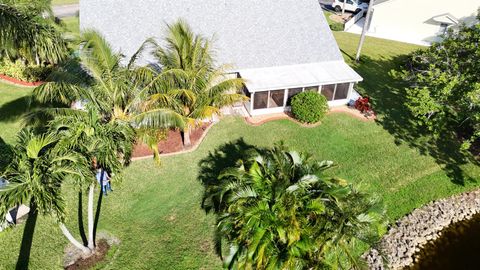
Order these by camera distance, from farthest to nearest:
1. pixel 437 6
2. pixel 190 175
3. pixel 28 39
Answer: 1. pixel 437 6
2. pixel 190 175
3. pixel 28 39

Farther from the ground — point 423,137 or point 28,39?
point 28,39

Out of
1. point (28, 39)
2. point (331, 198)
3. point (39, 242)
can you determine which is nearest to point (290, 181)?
point (331, 198)

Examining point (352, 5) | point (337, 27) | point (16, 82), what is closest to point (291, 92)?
→ point (337, 27)

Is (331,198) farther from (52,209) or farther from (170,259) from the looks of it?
(52,209)

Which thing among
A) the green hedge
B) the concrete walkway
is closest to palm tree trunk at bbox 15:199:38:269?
the green hedge

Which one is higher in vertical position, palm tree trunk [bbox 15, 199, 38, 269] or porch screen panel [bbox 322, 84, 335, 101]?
porch screen panel [bbox 322, 84, 335, 101]

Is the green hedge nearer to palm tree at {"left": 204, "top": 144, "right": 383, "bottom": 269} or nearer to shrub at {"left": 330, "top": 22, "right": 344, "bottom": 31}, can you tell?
palm tree at {"left": 204, "top": 144, "right": 383, "bottom": 269}
